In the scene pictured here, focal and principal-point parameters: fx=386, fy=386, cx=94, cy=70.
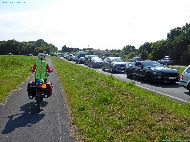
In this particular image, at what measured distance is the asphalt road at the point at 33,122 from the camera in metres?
9.67

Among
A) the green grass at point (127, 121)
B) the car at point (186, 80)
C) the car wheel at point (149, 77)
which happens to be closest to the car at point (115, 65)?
the car wheel at point (149, 77)

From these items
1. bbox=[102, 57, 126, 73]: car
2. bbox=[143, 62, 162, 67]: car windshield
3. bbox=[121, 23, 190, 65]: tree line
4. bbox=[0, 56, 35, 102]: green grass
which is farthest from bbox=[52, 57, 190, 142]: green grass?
bbox=[121, 23, 190, 65]: tree line

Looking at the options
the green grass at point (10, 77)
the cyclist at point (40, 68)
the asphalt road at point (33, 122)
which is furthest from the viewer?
the green grass at point (10, 77)

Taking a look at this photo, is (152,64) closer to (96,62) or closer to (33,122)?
(33,122)

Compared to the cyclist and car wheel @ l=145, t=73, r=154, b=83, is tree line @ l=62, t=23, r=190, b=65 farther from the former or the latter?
the cyclist

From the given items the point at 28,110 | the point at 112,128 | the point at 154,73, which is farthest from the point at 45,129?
the point at 154,73

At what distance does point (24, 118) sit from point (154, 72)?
14690 mm

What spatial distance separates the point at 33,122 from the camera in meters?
11.6

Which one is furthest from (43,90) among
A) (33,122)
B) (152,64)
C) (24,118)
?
(152,64)

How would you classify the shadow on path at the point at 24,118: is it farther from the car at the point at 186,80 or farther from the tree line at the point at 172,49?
the tree line at the point at 172,49

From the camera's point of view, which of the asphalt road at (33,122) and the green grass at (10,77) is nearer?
the asphalt road at (33,122)

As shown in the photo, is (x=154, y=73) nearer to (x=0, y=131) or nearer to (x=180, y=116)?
(x=180, y=116)

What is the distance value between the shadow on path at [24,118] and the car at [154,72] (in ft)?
40.1

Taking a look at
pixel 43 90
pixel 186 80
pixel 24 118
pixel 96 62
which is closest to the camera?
pixel 24 118
